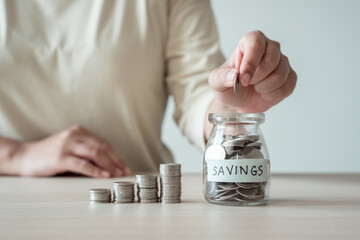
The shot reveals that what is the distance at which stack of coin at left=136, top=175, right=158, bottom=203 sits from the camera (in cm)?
68

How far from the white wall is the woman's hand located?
7.48 ft

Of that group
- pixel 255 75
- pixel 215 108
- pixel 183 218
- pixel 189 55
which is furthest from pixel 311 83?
pixel 183 218

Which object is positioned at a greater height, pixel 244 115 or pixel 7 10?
pixel 7 10

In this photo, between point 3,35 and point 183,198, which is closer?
point 183,198

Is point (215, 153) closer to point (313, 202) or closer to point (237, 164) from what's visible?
point (237, 164)

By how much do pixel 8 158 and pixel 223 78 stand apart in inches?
27.3

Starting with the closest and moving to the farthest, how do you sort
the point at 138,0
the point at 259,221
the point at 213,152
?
the point at 259,221 → the point at 213,152 → the point at 138,0

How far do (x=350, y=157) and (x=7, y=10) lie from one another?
264 centimetres

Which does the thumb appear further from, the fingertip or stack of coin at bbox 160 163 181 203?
stack of coin at bbox 160 163 181 203

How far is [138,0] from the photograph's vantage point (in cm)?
141

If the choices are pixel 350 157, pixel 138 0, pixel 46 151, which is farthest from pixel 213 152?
pixel 350 157

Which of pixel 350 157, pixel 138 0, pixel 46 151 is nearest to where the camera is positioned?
pixel 46 151

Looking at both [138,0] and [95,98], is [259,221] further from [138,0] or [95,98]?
[138,0]

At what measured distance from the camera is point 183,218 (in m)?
0.56
